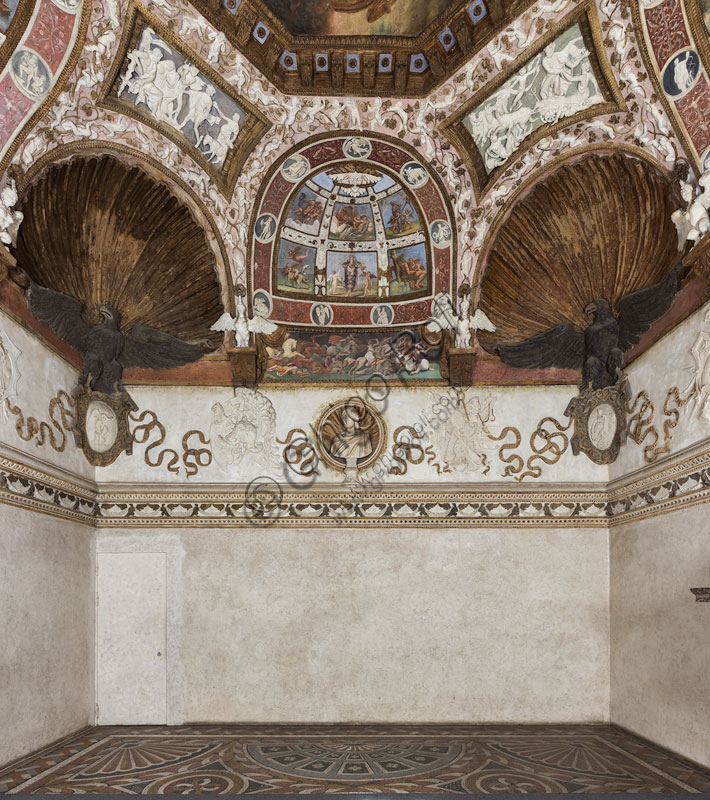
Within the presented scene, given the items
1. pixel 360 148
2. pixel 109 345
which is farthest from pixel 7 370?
pixel 360 148

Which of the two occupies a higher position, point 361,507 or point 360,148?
point 360,148

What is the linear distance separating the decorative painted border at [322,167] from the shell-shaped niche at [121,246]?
0.79 metres

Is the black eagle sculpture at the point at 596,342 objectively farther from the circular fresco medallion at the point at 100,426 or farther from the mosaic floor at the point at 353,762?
the circular fresco medallion at the point at 100,426

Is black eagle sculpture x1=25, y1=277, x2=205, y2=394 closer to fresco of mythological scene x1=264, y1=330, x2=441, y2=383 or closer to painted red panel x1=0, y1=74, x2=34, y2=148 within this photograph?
fresco of mythological scene x1=264, y1=330, x2=441, y2=383

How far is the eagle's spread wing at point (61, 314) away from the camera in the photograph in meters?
8.60

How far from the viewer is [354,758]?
8219mm

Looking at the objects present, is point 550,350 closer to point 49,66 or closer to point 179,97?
point 179,97

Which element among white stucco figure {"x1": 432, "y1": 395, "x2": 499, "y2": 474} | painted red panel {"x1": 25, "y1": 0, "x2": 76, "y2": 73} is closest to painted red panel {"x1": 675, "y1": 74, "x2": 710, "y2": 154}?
white stucco figure {"x1": 432, "y1": 395, "x2": 499, "y2": 474}

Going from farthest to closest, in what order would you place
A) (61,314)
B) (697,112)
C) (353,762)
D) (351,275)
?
1. (351,275)
2. (61,314)
3. (353,762)
4. (697,112)

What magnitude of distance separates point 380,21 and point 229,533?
7.08 metres

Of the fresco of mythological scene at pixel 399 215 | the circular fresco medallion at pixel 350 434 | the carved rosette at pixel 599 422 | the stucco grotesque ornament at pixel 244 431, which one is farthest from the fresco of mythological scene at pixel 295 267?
the carved rosette at pixel 599 422

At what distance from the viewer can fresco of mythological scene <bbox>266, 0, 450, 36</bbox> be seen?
320 inches

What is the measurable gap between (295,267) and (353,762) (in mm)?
6929

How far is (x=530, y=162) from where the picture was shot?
31.5 feet
